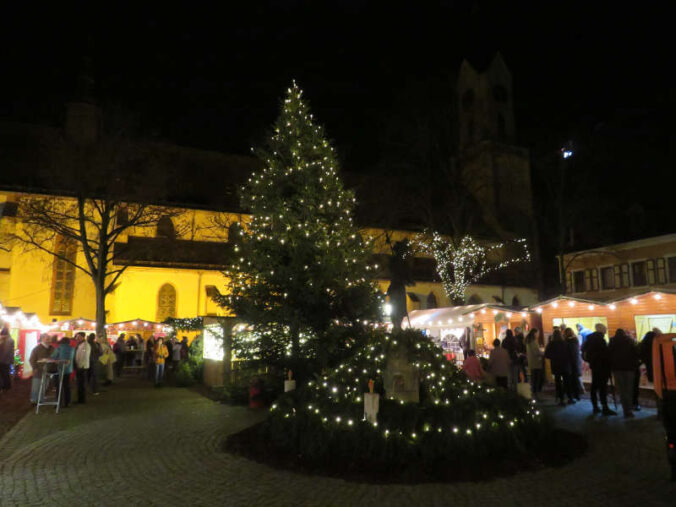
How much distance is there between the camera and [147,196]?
995 inches

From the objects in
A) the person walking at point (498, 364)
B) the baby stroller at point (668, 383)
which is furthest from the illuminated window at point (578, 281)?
the baby stroller at point (668, 383)

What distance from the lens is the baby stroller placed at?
564 cm

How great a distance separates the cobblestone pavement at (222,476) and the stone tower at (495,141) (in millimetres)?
36361

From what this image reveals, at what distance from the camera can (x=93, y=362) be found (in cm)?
1478

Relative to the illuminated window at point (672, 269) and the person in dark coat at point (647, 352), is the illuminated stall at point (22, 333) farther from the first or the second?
the illuminated window at point (672, 269)

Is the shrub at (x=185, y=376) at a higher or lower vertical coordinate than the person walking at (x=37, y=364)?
lower

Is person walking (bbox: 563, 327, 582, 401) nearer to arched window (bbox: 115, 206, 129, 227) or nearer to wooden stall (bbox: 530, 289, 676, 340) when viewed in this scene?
wooden stall (bbox: 530, 289, 676, 340)

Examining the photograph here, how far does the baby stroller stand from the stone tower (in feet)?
126

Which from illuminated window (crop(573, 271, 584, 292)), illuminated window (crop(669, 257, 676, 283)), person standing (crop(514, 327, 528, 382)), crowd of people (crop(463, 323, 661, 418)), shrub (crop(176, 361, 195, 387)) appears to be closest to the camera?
crowd of people (crop(463, 323, 661, 418))

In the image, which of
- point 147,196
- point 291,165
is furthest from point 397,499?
point 147,196

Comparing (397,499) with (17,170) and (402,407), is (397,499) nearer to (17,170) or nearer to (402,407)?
(402,407)

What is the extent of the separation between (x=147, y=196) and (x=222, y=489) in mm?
21576

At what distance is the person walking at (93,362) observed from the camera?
1416 cm

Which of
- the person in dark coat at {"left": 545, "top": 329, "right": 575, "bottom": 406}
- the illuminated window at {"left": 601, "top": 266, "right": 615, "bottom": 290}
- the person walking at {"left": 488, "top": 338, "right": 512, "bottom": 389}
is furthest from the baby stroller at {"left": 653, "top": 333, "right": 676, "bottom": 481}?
the illuminated window at {"left": 601, "top": 266, "right": 615, "bottom": 290}
